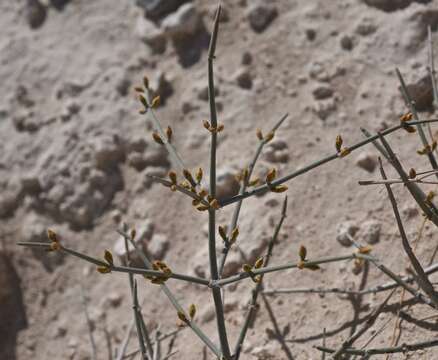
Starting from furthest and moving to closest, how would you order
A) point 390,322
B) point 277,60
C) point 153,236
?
1. point 277,60
2. point 153,236
3. point 390,322

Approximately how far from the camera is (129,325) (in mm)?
2225

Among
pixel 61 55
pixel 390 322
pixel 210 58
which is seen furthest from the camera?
pixel 61 55

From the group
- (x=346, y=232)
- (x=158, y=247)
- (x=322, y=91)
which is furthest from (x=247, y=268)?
(x=322, y=91)

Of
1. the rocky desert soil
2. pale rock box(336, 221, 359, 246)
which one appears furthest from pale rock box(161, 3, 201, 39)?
pale rock box(336, 221, 359, 246)

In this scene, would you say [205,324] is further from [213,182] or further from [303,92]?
[303,92]

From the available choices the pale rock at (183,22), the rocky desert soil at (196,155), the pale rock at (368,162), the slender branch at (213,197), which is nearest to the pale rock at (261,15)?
the rocky desert soil at (196,155)

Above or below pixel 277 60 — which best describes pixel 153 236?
below

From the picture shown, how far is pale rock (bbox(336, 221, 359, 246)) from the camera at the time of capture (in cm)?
197

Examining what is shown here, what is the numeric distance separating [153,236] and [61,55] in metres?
1.22

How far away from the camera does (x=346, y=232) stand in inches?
76.9

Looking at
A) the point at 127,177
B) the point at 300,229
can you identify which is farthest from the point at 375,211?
the point at 127,177

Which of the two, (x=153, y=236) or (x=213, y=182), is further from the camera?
(x=153, y=236)

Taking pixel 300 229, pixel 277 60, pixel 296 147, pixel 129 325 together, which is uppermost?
pixel 277 60

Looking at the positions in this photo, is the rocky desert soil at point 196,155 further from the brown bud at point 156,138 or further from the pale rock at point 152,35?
the brown bud at point 156,138
